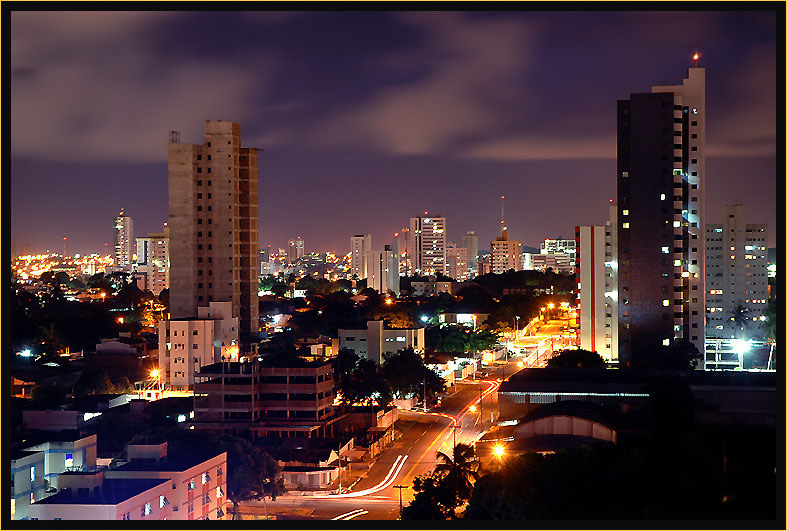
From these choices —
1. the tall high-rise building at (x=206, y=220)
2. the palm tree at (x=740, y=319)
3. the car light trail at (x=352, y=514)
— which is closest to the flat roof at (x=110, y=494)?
the car light trail at (x=352, y=514)

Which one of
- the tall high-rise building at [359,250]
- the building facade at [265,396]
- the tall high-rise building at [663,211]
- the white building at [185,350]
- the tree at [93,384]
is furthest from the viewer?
the tall high-rise building at [359,250]

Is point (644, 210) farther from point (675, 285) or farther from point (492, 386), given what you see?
point (492, 386)

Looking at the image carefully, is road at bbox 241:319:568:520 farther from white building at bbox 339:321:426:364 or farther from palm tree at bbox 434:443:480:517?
white building at bbox 339:321:426:364

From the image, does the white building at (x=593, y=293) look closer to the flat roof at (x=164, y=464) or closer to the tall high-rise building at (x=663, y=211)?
the tall high-rise building at (x=663, y=211)

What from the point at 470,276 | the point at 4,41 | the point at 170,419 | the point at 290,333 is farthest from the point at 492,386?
the point at 470,276

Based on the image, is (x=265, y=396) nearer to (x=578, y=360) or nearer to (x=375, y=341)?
(x=578, y=360)

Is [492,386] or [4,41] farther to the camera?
[492,386]

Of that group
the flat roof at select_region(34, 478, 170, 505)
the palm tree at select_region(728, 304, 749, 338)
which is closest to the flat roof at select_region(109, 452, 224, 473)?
the flat roof at select_region(34, 478, 170, 505)
